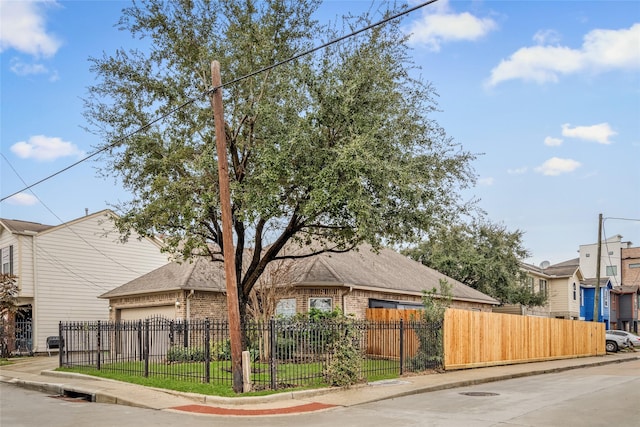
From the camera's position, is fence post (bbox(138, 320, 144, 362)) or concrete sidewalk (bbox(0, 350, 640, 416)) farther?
fence post (bbox(138, 320, 144, 362))

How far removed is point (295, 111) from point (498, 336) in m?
12.7

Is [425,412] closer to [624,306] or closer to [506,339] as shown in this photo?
A: [506,339]

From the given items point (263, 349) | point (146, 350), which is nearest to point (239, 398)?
point (146, 350)

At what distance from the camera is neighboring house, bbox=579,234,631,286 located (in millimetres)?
75688

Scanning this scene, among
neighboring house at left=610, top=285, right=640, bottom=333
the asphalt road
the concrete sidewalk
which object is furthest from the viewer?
neighboring house at left=610, top=285, right=640, bottom=333

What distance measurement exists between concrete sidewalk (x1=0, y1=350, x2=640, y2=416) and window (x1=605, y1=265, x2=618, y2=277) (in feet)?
196

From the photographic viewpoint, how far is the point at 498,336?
80.9ft

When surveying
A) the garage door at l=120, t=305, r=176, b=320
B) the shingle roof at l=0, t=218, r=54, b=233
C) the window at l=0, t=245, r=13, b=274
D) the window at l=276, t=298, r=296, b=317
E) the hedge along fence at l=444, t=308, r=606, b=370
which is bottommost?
the hedge along fence at l=444, t=308, r=606, b=370

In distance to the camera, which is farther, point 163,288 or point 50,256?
point 50,256

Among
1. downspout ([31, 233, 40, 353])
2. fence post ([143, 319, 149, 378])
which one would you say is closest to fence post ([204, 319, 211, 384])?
fence post ([143, 319, 149, 378])

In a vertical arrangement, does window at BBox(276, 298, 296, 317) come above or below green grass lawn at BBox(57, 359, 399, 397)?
above

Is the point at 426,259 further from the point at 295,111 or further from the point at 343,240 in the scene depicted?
the point at 295,111

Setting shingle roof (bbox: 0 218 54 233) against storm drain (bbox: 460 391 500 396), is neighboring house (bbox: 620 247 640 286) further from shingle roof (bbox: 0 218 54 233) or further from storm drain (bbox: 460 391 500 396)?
storm drain (bbox: 460 391 500 396)

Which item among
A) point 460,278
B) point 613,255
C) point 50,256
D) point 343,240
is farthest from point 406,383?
point 613,255
